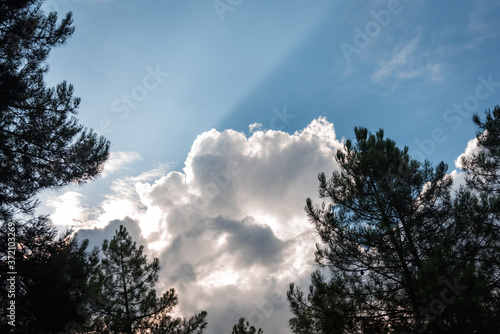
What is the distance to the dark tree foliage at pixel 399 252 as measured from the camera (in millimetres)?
6723

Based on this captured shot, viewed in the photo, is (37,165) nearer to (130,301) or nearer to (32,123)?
(32,123)

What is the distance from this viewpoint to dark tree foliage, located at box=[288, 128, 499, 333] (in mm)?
6723

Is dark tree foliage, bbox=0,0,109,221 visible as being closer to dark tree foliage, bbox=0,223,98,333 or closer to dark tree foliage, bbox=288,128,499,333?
dark tree foliage, bbox=0,223,98,333

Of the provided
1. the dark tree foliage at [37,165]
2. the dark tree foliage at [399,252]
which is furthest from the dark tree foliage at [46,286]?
the dark tree foliage at [399,252]

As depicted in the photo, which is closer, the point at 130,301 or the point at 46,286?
the point at 46,286

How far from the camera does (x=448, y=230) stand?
8070 millimetres

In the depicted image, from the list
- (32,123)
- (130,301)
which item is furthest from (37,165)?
(130,301)

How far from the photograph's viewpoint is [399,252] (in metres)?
7.80

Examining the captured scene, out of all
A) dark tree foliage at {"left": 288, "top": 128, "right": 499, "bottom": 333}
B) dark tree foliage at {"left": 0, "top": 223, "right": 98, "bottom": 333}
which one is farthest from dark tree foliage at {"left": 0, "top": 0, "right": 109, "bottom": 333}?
dark tree foliage at {"left": 288, "top": 128, "right": 499, "bottom": 333}

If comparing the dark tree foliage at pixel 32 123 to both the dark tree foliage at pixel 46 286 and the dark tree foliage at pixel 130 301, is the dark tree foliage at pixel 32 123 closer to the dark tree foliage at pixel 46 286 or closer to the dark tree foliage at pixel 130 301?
the dark tree foliage at pixel 46 286

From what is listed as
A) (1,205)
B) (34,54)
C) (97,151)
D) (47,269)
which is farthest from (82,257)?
(34,54)

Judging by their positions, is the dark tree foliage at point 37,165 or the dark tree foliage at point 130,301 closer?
the dark tree foliage at point 37,165

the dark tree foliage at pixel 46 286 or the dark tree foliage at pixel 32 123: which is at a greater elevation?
the dark tree foliage at pixel 32 123

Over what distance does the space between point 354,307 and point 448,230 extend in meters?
3.81
